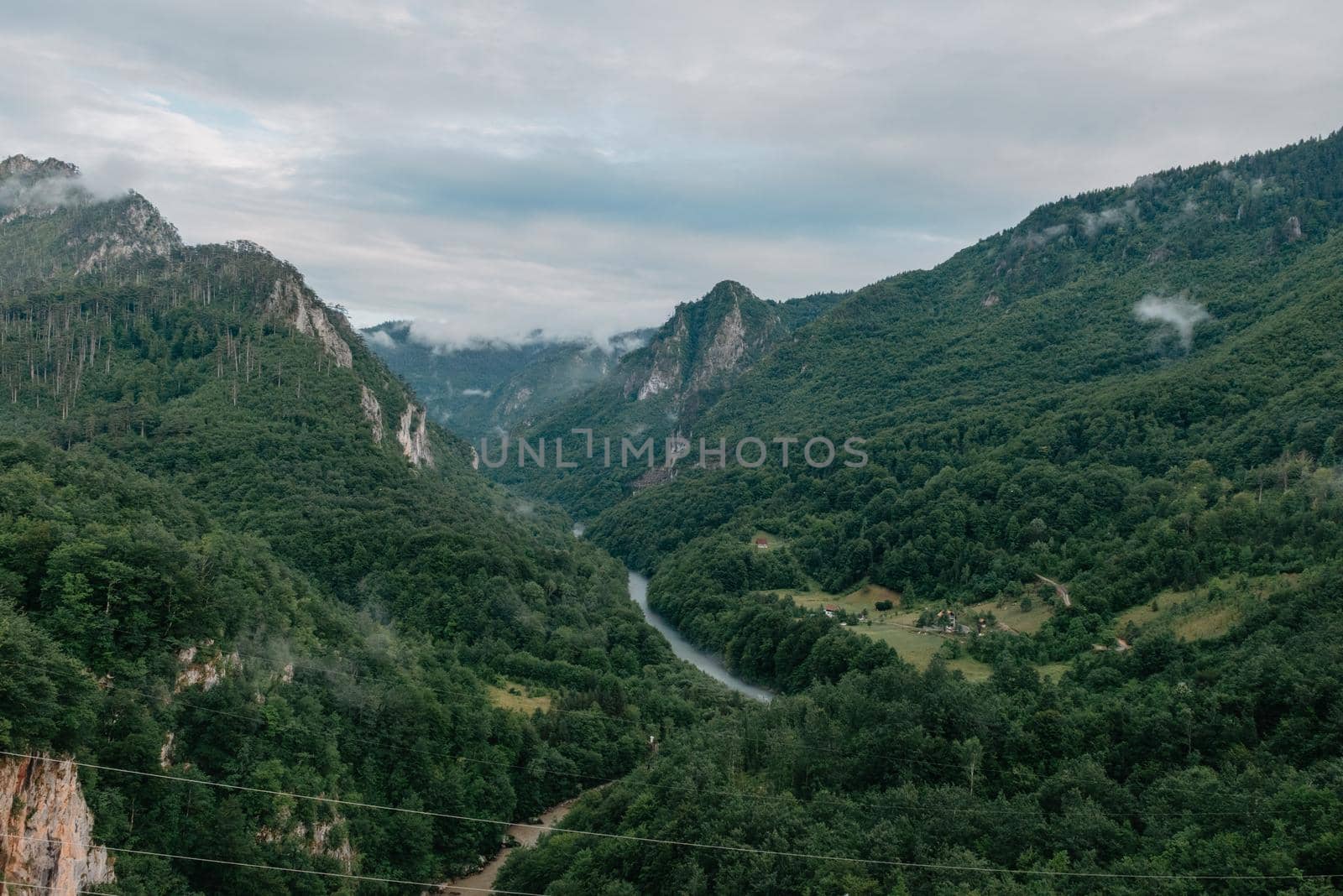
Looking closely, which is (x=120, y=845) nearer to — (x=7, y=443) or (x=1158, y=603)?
(x=7, y=443)

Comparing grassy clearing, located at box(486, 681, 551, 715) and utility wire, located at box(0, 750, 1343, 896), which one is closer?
utility wire, located at box(0, 750, 1343, 896)

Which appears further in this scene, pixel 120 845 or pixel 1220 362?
pixel 1220 362

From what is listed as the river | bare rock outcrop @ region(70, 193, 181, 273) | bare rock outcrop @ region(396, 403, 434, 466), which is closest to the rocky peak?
bare rock outcrop @ region(70, 193, 181, 273)

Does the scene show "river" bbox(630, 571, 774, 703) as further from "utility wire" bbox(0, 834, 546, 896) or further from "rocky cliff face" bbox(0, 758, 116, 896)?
"rocky cliff face" bbox(0, 758, 116, 896)

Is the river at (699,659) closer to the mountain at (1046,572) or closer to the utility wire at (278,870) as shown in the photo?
the mountain at (1046,572)

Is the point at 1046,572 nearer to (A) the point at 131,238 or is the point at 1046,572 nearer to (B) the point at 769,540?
(B) the point at 769,540

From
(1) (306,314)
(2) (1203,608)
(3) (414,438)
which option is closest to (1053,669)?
(2) (1203,608)

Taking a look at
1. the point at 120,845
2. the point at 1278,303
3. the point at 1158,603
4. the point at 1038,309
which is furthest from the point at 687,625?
the point at 1038,309

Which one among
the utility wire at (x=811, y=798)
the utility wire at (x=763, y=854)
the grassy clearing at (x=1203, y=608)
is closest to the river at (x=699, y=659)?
the grassy clearing at (x=1203, y=608)
